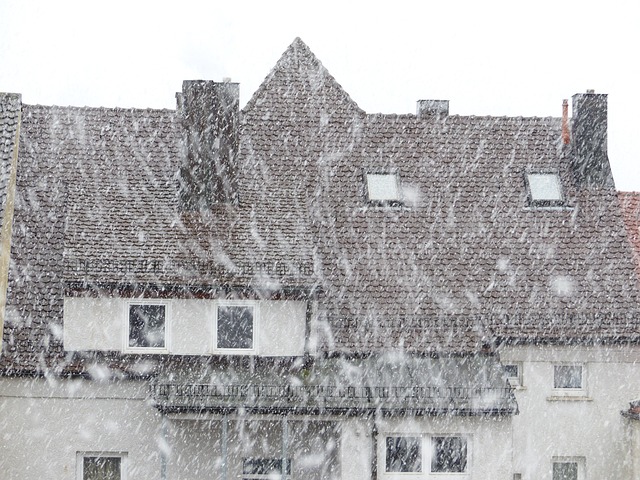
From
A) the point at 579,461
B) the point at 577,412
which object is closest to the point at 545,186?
the point at 577,412

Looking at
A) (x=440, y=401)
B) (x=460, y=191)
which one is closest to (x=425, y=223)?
(x=460, y=191)

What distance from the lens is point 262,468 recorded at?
21812 mm

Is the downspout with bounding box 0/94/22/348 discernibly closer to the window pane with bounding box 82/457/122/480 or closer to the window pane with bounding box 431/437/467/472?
the window pane with bounding box 82/457/122/480

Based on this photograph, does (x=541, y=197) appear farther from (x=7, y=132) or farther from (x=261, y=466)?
(x=7, y=132)

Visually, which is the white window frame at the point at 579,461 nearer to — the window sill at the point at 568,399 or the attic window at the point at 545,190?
the window sill at the point at 568,399

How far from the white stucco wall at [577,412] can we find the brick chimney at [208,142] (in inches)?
278

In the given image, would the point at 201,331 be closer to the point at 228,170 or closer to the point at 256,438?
the point at 256,438

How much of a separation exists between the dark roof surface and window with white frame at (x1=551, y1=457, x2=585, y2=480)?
8.56 ft

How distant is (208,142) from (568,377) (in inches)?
364

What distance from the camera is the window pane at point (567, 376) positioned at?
75.2ft

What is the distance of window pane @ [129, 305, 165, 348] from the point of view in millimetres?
21375

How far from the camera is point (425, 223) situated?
2447 cm

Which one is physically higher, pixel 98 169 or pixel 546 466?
pixel 98 169

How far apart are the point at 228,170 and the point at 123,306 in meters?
4.12
